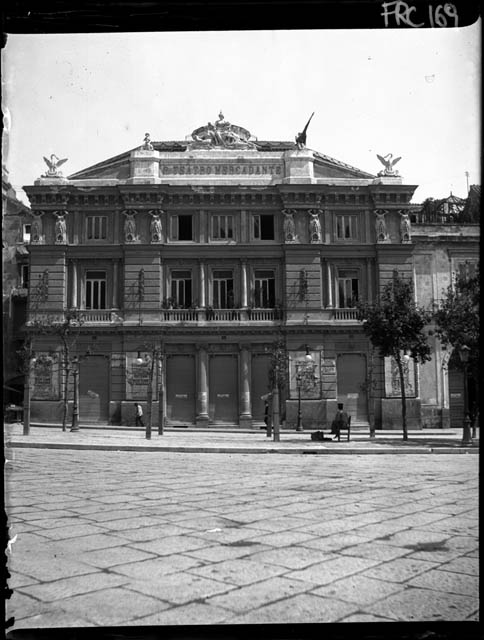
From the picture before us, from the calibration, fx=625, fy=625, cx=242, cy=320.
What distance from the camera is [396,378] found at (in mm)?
6473

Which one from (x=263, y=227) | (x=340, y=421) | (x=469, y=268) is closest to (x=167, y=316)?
(x=263, y=227)

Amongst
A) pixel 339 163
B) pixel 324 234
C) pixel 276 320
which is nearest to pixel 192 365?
pixel 276 320

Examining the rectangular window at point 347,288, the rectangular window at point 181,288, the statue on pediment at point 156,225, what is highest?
the statue on pediment at point 156,225

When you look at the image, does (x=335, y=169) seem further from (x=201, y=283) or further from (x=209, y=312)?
(x=209, y=312)

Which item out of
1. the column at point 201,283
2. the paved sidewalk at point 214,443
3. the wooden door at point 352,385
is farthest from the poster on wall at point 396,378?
the column at point 201,283

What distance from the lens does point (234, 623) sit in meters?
1.84

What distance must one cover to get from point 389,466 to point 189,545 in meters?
6.00

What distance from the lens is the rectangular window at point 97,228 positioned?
6.36 metres

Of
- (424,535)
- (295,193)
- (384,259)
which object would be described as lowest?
(424,535)

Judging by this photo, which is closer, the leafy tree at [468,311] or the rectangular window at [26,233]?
the rectangular window at [26,233]

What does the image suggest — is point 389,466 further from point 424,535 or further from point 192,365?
point 424,535

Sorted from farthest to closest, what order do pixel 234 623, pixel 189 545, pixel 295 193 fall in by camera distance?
1. pixel 295 193
2. pixel 189 545
3. pixel 234 623

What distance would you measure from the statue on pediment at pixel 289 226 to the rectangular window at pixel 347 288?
70 centimetres

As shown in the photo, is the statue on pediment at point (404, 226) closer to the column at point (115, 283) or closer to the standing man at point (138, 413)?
the column at point (115, 283)
